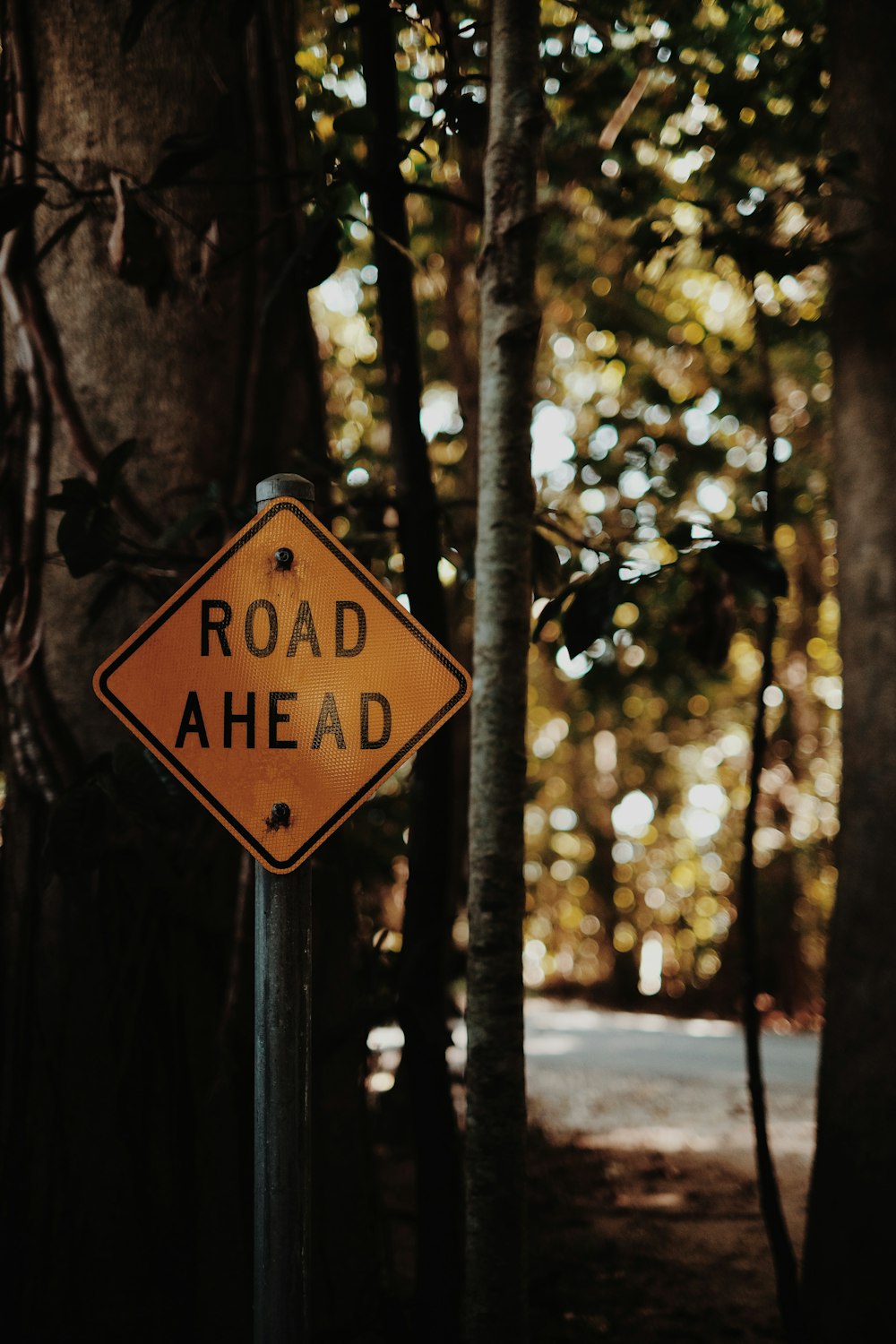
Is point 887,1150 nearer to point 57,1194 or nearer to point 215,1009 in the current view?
point 215,1009

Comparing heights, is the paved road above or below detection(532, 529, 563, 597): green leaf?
below

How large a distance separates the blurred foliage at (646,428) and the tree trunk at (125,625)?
0.52 meters

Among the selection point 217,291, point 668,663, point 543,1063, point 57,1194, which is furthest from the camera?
point 543,1063

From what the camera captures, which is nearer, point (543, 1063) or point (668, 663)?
point (668, 663)

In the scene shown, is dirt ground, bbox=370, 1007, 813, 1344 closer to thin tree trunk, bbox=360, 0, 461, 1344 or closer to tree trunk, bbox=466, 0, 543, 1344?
thin tree trunk, bbox=360, 0, 461, 1344

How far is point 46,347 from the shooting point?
4.02 meters

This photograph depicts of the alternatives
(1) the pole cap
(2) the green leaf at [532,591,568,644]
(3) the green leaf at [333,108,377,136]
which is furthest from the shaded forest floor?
(3) the green leaf at [333,108,377,136]

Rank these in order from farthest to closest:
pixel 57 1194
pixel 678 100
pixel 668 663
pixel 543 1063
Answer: pixel 543 1063 → pixel 668 663 → pixel 678 100 → pixel 57 1194

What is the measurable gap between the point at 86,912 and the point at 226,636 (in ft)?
6.32

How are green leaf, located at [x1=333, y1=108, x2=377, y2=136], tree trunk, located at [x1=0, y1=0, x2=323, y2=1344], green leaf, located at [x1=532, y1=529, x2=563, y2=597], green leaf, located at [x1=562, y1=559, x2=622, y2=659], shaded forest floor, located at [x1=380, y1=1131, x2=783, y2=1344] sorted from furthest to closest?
shaded forest floor, located at [x1=380, y1=1131, x2=783, y2=1344] < green leaf, located at [x1=532, y1=529, x2=563, y2=597] < tree trunk, located at [x1=0, y1=0, x2=323, y2=1344] < green leaf, located at [x1=562, y1=559, x2=622, y2=659] < green leaf, located at [x1=333, y1=108, x2=377, y2=136]

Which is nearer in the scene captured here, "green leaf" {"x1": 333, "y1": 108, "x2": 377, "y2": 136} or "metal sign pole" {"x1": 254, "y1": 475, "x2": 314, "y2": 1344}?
"metal sign pole" {"x1": 254, "y1": 475, "x2": 314, "y2": 1344}

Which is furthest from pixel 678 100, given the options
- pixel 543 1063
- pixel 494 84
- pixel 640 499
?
pixel 543 1063

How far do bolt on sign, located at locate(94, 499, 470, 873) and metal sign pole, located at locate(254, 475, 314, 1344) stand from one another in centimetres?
10

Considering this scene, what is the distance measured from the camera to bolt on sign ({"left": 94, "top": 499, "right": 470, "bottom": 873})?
6.93ft
